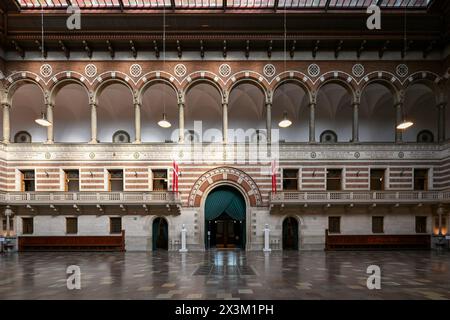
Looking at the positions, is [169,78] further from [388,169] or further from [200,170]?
[388,169]

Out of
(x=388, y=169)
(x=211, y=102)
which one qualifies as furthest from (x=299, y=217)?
(x=211, y=102)

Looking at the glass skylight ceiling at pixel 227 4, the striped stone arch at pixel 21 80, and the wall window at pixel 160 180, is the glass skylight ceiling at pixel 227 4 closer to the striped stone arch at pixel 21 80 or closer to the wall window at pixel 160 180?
the striped stone arch at pixel 21 80

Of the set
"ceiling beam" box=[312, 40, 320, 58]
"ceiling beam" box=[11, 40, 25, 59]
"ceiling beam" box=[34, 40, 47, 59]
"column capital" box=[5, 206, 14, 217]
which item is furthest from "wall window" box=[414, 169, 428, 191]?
"ceiling beam" box=[11, 40, 25, 59]

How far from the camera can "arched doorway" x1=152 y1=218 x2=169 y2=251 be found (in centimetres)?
2275

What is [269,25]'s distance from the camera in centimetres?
2231

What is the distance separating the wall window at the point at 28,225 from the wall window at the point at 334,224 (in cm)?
2426

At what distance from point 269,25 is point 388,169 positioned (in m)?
15.2

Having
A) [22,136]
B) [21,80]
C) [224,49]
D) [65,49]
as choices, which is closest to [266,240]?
[224,49]

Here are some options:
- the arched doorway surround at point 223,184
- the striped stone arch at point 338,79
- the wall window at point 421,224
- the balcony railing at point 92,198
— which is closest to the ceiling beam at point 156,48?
the arched doorway surround at point 223,184

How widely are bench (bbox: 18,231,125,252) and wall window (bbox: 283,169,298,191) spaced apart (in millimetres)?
13810

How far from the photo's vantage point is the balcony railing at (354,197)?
21.6 meters

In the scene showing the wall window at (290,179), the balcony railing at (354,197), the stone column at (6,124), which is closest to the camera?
the balcony railing at (354,197)

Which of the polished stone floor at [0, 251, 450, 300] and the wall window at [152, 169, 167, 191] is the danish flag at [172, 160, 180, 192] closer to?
the wall window at [152, 169, 167, 191]
